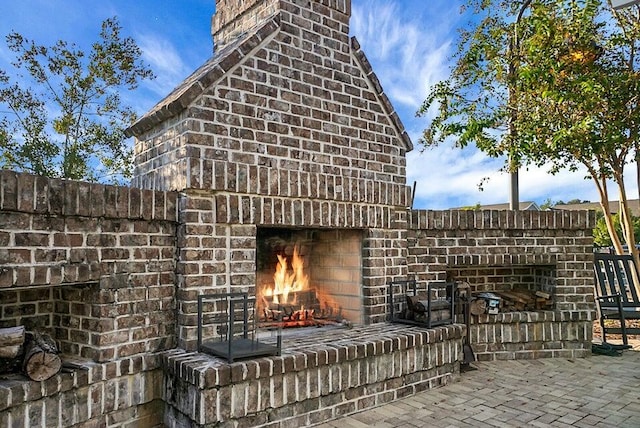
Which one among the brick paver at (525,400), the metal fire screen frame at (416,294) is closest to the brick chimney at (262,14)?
the metal fire screen frame at (416,294)

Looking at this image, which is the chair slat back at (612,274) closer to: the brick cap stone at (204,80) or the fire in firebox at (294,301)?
the fire in firebox at (294,301)

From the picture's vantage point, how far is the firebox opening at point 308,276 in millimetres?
5188

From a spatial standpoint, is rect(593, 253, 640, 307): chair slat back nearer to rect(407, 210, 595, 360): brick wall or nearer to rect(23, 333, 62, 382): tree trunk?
rect(407, 210, 595, 360): brick wall

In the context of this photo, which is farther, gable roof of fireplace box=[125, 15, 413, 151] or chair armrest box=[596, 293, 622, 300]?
chair armrest box=[596, 293, 622, 300]

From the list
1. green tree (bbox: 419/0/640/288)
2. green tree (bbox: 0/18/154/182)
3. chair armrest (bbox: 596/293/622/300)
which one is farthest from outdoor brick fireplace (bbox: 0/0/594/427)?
green tree (bbox: 0/18/154/182)

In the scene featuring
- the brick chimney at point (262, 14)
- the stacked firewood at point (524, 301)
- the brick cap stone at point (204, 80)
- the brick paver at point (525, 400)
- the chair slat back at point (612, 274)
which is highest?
the brick chimney at point (262, 14)

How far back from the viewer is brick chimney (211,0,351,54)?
184 inches

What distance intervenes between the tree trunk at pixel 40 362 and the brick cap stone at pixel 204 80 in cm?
211

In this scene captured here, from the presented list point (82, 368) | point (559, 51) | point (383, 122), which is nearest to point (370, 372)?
point (82, 368)

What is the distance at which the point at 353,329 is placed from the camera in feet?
15.8

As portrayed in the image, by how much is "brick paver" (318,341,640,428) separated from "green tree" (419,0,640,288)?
3246 millimetres

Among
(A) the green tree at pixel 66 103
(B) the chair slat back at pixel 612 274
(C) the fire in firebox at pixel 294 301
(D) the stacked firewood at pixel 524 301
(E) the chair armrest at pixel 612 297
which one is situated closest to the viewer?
(C) the fire in firebox at pixel 294 301

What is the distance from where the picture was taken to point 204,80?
150 inches

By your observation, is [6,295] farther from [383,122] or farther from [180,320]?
[383,122]
